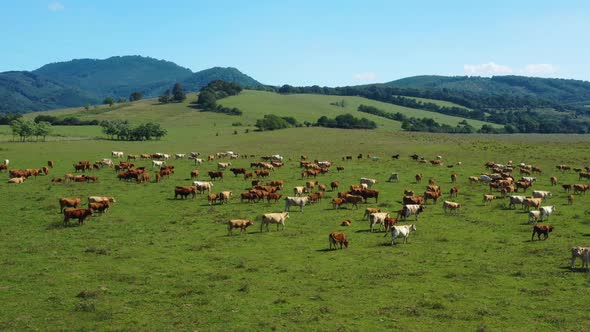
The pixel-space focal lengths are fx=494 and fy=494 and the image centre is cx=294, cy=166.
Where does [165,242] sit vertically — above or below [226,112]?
below

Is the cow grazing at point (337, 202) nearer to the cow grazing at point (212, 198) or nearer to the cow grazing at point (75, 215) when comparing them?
the cow grazing at point (212, 198)

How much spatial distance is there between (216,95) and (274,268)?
159 metres

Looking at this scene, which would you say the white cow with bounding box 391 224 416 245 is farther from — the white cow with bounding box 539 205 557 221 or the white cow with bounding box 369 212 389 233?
the white cow with bounding box 539 205 557 221

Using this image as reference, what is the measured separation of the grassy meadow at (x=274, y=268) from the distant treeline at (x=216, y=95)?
110m

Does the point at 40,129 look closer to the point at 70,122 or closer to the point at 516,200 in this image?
the point at 70,122

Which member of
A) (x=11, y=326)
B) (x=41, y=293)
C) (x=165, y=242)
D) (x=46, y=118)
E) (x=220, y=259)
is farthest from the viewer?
(x=46, y=118)

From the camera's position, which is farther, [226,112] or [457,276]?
[226,112]

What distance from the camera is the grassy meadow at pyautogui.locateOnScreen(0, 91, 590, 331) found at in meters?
16.1

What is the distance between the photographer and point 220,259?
22734 mm

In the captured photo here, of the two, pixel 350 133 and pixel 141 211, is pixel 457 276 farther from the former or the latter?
pixel 350 133

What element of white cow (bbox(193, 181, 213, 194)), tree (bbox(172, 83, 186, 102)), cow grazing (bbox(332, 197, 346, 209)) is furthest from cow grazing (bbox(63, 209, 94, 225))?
tree (bbox(172, 83, 186, 102))

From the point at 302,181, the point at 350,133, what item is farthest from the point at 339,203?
the point at 350,133

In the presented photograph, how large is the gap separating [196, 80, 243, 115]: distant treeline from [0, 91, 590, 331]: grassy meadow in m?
110

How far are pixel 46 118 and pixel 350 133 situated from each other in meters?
85.4
